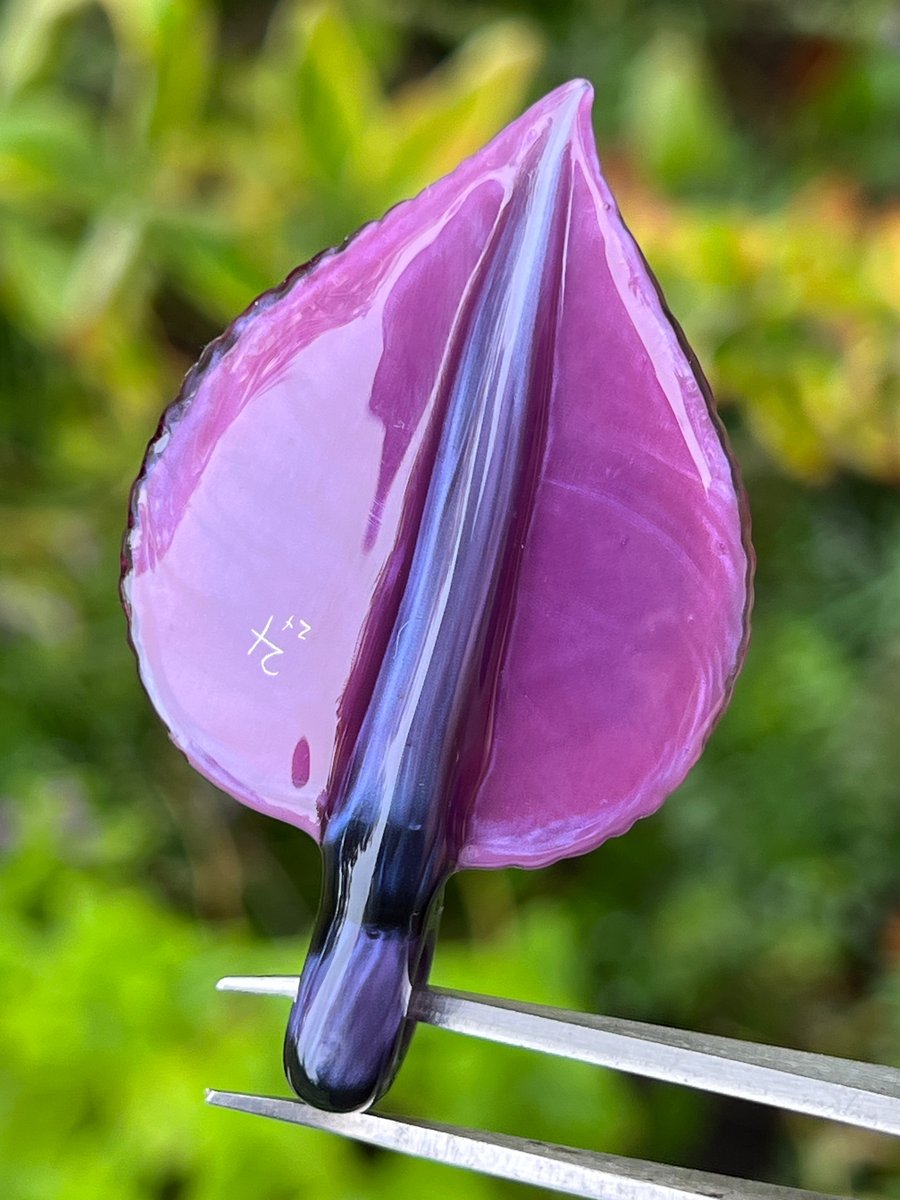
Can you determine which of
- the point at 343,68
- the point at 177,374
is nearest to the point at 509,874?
the point at 177,374

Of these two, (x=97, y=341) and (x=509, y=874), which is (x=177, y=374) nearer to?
(x=97, y=341)

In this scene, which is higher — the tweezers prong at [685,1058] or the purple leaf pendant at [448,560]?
the purple leaf pendant at [448,560]

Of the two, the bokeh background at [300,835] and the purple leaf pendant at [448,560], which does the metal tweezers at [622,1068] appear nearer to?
the purple leaf pendant at [448,560]

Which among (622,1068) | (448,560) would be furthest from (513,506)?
(622,1068)

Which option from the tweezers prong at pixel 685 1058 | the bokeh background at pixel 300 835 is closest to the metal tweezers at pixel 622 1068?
the tweezers prong at pixel 685 1058

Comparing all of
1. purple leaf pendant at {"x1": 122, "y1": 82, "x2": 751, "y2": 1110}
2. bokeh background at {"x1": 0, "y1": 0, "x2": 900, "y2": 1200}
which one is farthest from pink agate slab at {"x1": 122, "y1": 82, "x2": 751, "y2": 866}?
bokeh background at {"x1": 0, "y1": 0, "x2": 900, "y2": 1200}

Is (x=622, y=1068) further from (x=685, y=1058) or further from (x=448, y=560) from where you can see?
(x=448, y=560)

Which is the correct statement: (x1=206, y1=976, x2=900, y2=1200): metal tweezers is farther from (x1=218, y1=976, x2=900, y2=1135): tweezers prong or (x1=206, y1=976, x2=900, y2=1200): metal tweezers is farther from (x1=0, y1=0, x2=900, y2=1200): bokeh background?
(x1=0, y1=0, x2=900, y2=1200): bokeh background
